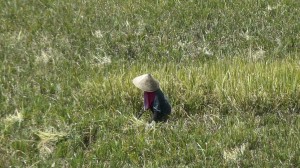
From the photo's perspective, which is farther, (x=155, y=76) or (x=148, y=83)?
(x=155, y=76)

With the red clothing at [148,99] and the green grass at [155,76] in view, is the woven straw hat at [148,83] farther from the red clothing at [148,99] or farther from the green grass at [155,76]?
the green grass at [155,76]

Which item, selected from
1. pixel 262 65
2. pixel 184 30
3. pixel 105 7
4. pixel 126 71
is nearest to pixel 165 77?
pixel 126 71

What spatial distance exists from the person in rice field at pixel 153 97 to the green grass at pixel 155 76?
0.55 ft

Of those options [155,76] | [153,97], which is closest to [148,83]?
[153,97]

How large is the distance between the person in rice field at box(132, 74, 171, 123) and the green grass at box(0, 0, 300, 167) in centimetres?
17

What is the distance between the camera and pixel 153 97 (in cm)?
576

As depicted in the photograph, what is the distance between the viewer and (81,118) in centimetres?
619

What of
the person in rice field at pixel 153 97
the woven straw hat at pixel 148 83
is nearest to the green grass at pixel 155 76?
the person in rice field at pixel 153 97

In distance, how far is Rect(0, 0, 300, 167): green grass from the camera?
557 centimetres

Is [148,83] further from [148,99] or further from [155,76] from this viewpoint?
[155,76]

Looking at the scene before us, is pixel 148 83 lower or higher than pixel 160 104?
higher

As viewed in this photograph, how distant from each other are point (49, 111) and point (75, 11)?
3.19 meters

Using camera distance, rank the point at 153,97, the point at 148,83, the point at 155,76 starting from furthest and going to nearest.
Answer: the point at 155,76, the point at 153,97, the point at 148,83

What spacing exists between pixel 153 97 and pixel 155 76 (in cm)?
94
